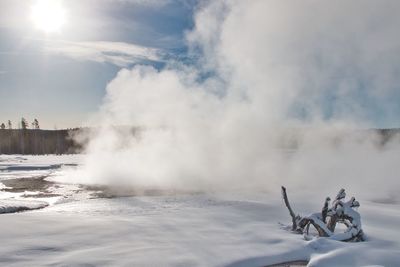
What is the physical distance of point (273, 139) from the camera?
30.4 meters

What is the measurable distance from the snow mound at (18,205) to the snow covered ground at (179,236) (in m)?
0.06

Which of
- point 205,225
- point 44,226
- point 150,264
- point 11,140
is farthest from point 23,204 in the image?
point 11,140

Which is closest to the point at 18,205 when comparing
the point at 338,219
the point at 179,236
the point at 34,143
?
the point at 179,236

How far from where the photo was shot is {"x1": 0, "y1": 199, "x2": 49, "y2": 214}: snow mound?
45.4 ft

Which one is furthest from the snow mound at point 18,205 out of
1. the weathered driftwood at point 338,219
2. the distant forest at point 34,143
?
the distant forest at point 34,143

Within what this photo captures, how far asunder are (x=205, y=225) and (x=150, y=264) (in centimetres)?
351

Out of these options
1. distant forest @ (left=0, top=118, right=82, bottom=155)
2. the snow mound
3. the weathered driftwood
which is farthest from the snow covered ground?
distant forest @ (left=0, top=118, right=82, bottom=155)

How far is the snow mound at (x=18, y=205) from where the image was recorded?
13839 mm

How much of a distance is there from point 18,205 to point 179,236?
731 cm

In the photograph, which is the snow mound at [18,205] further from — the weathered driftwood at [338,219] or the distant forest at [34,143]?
the distant forest at [34,143]

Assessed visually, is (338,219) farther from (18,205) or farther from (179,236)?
(18,205)

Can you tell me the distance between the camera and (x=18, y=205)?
47.4ft

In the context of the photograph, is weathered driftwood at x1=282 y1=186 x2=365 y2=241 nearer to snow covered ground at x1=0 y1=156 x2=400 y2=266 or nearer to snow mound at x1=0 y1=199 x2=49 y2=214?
snow covered ground at x1=0 y1=156 x2=400 y2=266

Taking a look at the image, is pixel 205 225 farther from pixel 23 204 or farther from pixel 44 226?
pixel 23 204
